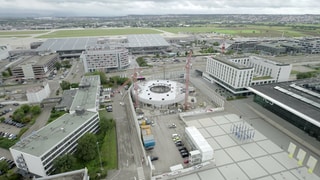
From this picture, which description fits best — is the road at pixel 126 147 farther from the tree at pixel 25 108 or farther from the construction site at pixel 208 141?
the tree at pixel 25 108

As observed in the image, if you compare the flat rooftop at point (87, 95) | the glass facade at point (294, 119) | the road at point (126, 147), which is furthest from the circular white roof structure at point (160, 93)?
the glass facade at point (294, 119)

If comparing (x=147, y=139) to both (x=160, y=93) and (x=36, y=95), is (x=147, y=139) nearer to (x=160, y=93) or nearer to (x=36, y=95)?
(x=160, y=93)

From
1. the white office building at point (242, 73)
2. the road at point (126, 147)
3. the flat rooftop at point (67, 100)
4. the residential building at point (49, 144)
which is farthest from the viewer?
the white office building at point (242, 73)

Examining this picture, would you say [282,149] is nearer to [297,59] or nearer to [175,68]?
[175,68]

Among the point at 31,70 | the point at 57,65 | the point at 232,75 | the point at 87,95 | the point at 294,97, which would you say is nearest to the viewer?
the point at 294,97

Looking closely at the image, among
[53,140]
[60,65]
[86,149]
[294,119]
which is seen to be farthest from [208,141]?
[60,65]

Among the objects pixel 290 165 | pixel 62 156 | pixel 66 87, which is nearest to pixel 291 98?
pixel 290 165

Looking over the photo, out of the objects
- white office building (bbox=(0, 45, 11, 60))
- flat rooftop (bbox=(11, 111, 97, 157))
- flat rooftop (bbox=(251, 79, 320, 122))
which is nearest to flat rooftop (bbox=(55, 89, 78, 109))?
flat rooftop (bbox=(11, 111, 97, 157))
